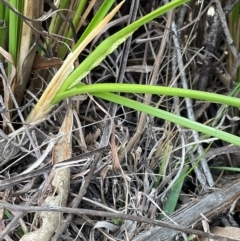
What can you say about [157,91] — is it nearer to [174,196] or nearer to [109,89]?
[109,89]

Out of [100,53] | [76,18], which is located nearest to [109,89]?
[100,53]

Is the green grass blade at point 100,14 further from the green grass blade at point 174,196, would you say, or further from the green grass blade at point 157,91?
the green grass blade at point 174,196

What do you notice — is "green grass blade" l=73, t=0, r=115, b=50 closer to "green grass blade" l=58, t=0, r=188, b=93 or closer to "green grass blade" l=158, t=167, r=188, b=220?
"green grass blade" l=58, t=0, r=188, b=93

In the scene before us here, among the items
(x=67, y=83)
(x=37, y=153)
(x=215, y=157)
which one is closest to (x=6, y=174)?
(x=37, y=153)

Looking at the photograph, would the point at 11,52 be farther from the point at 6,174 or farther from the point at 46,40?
the point at 6,174

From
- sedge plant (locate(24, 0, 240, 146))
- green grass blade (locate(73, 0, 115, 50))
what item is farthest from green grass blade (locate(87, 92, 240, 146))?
green grass blade (locate(73, 0, 115, 50))

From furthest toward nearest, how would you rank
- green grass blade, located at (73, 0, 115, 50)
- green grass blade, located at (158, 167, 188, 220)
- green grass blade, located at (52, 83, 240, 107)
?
green grass blade, located at (158, 167, 188, 220), green grass blade, located at (73, 0, 115, 50), green grass blade, located at (52, 83, 240, 107)
